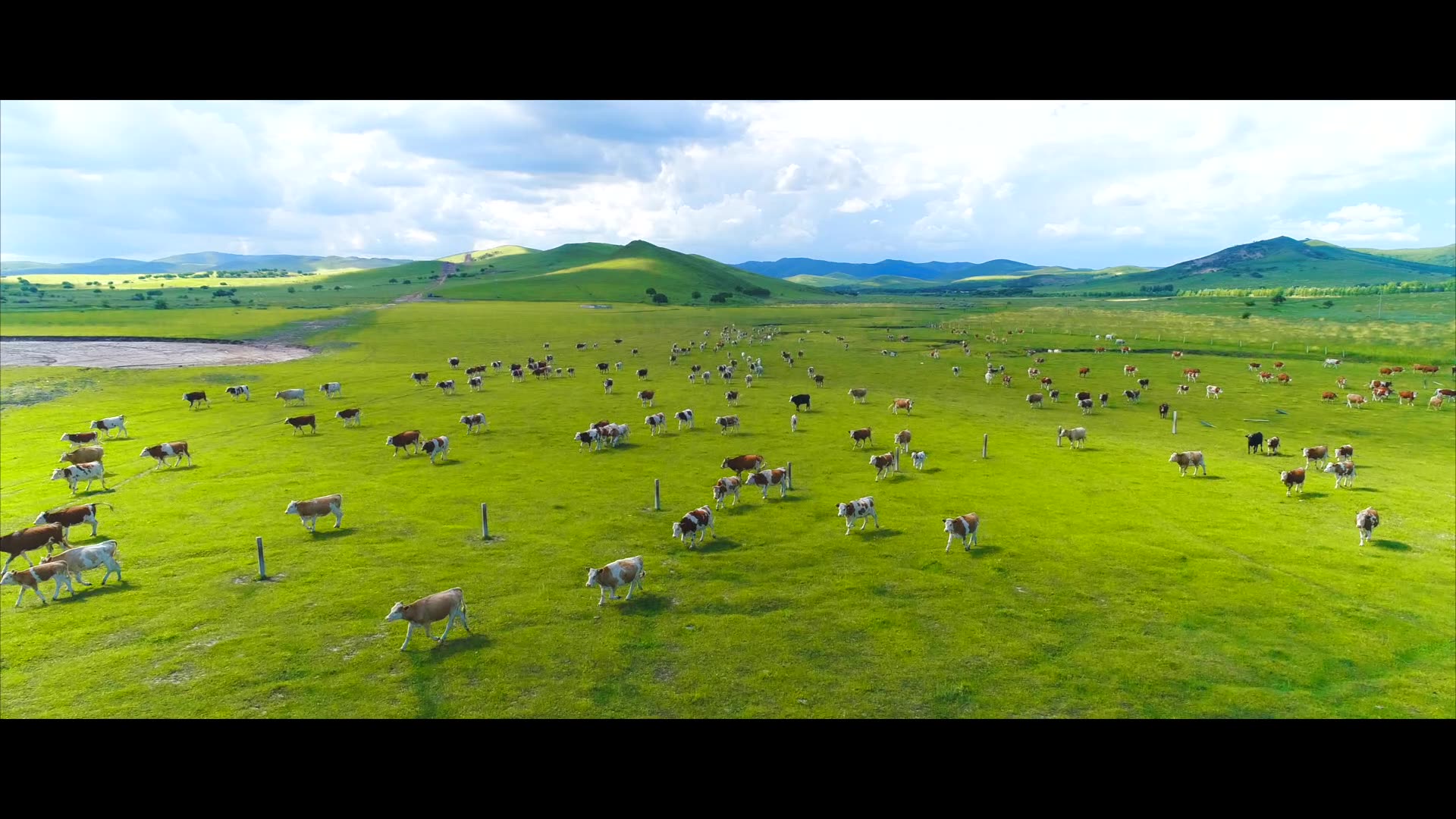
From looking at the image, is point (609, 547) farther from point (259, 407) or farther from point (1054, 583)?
point (259, 407)

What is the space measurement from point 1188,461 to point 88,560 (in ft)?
149

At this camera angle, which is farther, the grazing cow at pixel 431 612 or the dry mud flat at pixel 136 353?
the dry mud flat at pixel 136 353

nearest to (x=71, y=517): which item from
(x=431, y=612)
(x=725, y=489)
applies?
(x=431, y=612)

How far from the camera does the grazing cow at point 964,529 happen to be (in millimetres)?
24922

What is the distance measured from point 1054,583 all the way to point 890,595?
5.66 m

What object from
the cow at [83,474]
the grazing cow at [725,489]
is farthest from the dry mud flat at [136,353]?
the grazing cow at [725,489]

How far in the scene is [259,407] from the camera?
51.3 meters

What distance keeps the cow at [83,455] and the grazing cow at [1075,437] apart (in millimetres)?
52235

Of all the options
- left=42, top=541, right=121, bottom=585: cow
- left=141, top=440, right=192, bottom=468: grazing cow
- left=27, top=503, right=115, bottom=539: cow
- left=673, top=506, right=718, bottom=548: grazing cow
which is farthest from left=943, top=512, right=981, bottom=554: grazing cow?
left=141, top=440, right=192, bottom=468: grazing cow

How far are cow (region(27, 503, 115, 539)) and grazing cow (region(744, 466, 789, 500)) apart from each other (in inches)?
985

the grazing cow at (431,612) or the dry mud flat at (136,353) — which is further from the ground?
the dry mud flat at (136,353)

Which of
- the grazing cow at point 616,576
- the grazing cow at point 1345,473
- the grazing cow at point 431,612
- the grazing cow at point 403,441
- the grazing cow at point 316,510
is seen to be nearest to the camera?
the grazing cow at point 431,612

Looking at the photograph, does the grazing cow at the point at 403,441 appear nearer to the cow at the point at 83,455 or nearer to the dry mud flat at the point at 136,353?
the cow at the point at 83,455
